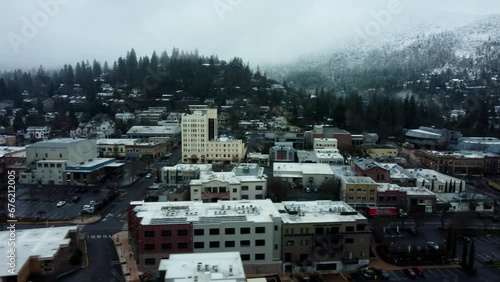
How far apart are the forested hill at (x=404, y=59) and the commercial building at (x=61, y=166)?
43870 mm

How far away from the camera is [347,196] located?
13.1 m

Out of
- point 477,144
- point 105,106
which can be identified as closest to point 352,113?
point 477,144

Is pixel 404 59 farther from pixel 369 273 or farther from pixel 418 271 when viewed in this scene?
pixel 369 273

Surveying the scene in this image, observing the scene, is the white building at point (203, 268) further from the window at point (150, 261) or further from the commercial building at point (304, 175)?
the commercial building at point (304, 175)

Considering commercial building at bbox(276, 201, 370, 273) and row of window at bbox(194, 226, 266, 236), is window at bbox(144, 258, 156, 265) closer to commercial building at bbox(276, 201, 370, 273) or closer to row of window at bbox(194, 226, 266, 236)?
row of window at bbox(194, 226, 266, 236)

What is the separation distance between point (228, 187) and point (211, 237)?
3969 mm

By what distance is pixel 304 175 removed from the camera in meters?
15.6

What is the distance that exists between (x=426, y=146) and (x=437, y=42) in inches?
2226

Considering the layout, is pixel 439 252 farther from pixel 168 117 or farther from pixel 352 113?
pixel 168 117

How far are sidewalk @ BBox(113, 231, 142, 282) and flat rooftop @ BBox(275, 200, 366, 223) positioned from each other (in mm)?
3428

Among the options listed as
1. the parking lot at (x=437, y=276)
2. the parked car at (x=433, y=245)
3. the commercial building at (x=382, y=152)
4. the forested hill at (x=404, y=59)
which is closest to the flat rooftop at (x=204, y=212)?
the parking lot at (x=437, y=276)

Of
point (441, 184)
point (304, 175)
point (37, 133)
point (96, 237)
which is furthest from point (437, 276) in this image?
point (37, 133)

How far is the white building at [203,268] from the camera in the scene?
242 inches

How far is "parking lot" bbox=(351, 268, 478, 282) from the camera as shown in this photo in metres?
8.48
